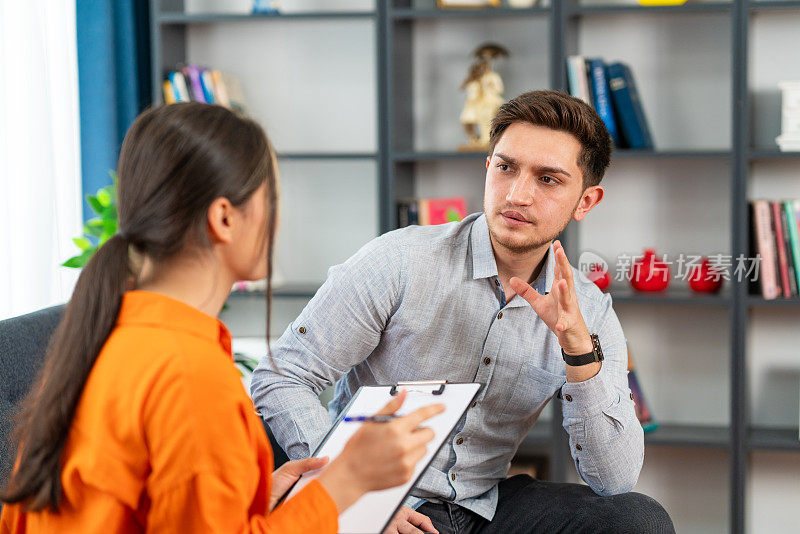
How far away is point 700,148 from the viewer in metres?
2.71

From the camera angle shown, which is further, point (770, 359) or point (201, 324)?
point (770, 359)

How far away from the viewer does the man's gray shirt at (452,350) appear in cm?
158

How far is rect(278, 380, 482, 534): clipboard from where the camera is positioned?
1.00 metres

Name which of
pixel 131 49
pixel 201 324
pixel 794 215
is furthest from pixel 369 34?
pixel 201 324

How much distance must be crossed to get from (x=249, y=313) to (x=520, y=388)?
1.63 meters

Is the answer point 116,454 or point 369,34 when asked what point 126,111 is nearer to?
point 369,34

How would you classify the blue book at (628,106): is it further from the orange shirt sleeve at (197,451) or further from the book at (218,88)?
the orange shirt sleeve at (197,451)

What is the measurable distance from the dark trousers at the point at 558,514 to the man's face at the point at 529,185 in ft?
1.61

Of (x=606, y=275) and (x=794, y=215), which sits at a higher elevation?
(x=794, y=215)

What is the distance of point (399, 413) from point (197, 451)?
0.36 metres

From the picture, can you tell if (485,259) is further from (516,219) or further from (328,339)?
(328,339)

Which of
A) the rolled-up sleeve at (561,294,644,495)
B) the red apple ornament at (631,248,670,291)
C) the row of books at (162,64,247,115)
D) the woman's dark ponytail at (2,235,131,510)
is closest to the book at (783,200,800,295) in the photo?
the red apple ornament at (631,248,670,291)

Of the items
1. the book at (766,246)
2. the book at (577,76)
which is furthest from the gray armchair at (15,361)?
the book at (766,246)

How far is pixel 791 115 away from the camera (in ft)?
8.11
